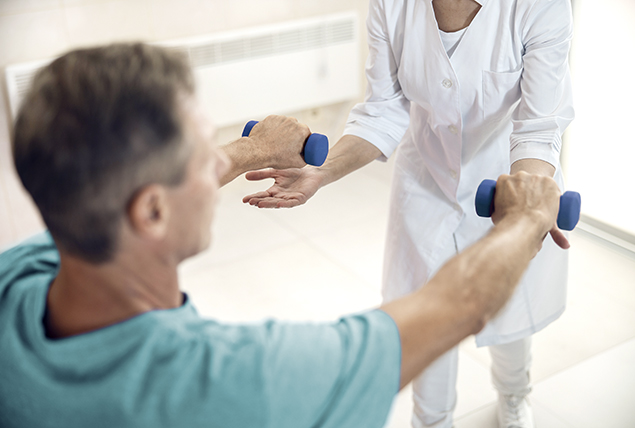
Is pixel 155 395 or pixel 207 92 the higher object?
pixel 155 395

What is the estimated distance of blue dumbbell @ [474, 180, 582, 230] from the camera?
1.12 m

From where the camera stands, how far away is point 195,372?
0.73m

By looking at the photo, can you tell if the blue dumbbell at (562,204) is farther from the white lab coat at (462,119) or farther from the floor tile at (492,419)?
the floor tile at (492,419)

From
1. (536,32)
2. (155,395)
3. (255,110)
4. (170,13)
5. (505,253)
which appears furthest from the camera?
(255,110)

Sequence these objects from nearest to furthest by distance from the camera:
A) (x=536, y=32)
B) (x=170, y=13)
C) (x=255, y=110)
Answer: (x=536, y=32) → (x=170, y=13) → (x=255, y=110)

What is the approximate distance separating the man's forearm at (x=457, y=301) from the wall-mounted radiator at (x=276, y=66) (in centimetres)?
255

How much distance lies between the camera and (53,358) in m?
0.74

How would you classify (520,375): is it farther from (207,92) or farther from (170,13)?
(170,13)

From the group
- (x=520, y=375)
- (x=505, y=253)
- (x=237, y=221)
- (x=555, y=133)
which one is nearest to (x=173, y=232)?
(x=505, y=253)

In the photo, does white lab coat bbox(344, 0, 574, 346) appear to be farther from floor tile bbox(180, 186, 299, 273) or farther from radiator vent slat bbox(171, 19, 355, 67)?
radiator vent slat bbox(171, 19, 355, 67)

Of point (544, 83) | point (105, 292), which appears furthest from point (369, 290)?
point (105, 292)

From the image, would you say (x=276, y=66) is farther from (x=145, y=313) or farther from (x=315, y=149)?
(x=145, y=313)

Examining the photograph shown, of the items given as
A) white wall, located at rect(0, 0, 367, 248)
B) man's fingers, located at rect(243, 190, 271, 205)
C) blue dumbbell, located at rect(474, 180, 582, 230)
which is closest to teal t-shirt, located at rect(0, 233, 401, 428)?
blue dumbbell, located at rect(474, 180, 582, 230)

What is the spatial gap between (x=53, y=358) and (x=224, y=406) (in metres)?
0.20
